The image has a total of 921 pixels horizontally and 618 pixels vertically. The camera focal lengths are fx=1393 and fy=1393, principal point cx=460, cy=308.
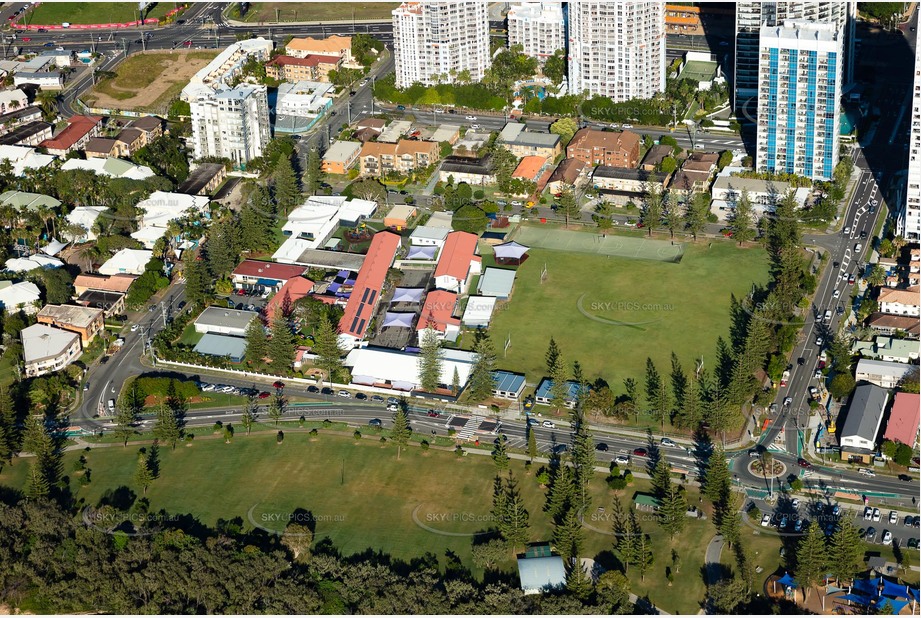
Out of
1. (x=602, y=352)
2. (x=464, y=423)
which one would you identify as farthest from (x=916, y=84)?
(x=464, y=423)

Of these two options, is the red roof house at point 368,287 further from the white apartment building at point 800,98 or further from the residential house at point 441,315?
the white apartment building at point 800,98

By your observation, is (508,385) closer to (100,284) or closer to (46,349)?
(46,349)

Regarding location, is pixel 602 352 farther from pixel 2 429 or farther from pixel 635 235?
pixel 2 429

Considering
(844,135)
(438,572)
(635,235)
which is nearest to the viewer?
(438,572)

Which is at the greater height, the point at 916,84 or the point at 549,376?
the point at 916,84

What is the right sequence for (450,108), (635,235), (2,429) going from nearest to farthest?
(2,429)
(635,235)
(450,108)

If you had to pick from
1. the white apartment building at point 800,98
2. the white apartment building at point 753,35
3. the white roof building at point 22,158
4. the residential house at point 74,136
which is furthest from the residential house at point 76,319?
the white apartment building at point 753,35
